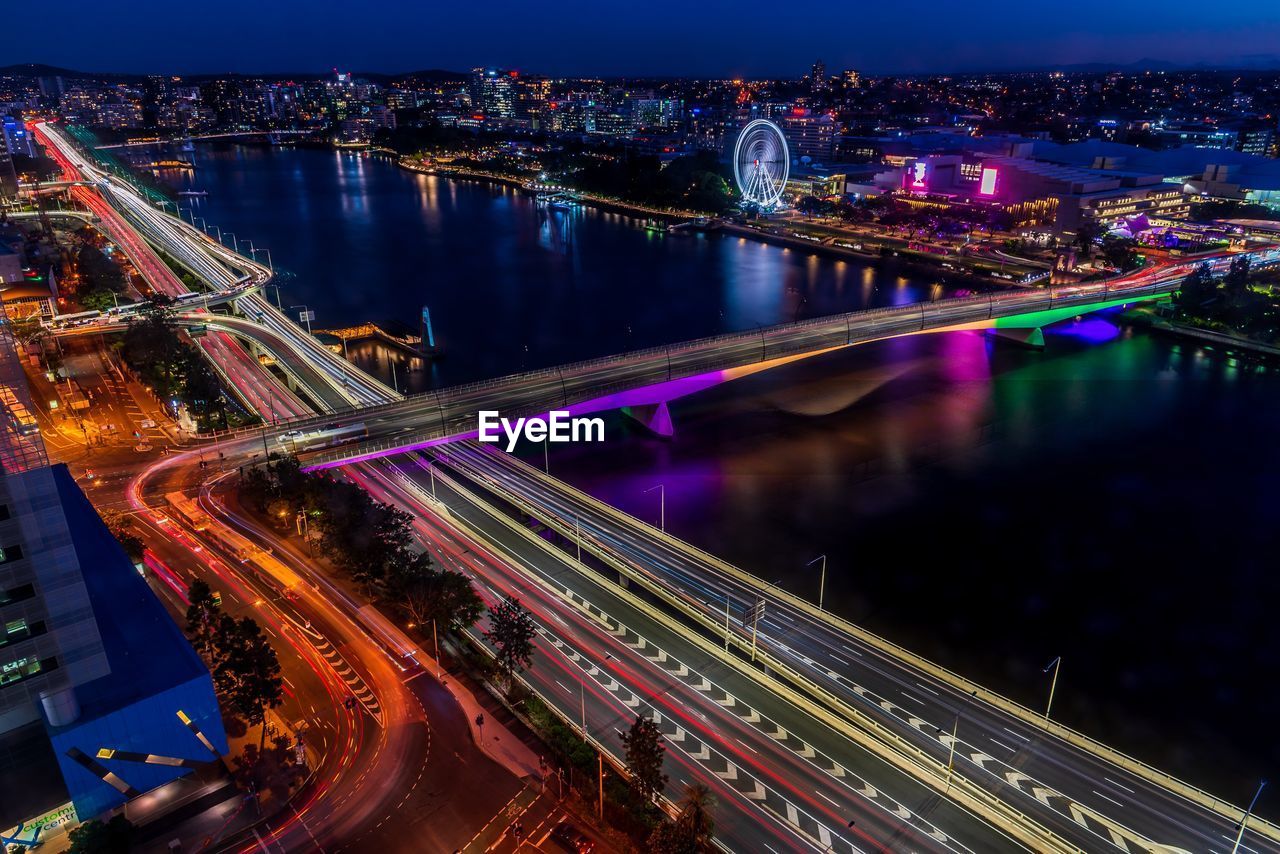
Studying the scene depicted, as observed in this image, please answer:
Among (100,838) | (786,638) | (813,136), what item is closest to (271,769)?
(100,838)

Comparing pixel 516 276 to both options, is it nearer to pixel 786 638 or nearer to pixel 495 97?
pixel 786 638

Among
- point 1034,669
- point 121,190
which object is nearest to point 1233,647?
point 1034,669

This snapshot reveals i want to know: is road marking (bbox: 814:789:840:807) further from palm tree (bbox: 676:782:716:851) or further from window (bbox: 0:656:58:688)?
→ window (bbox: 0:656:58:688)

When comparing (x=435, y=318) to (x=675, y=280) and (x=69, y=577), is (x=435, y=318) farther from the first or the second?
(x=69, y=577)

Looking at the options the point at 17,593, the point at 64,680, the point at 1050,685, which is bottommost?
the point at 1050,685

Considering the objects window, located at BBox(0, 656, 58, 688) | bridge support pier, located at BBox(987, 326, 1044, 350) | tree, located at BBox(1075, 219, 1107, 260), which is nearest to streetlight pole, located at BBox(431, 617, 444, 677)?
window, located at BBox(0, 656, 58, 688)

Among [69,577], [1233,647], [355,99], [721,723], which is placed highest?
[355,99]
